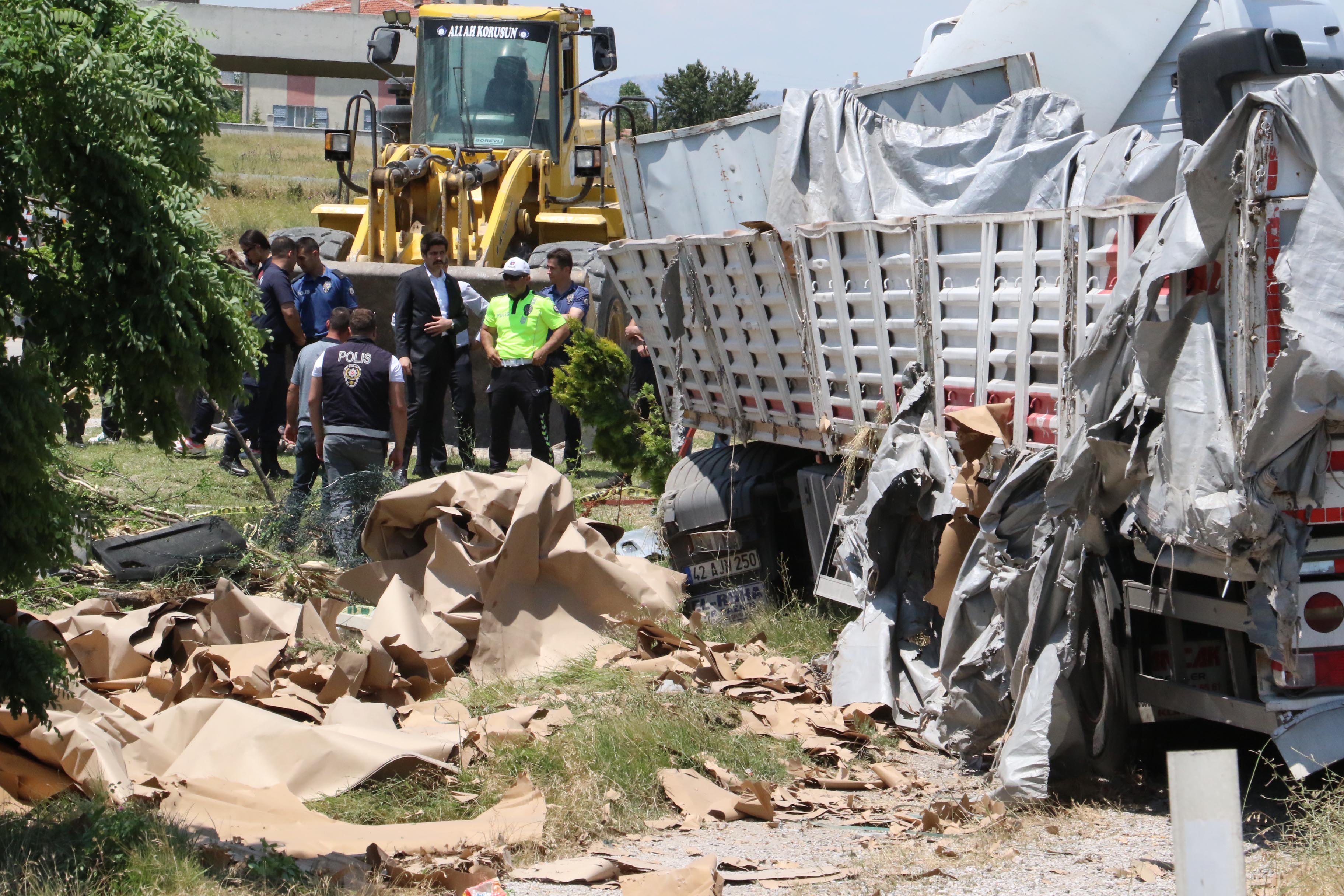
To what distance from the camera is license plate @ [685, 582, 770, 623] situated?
805 cm

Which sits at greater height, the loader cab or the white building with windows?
the white building with windows

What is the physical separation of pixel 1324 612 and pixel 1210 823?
2279mm

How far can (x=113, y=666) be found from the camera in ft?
20.2

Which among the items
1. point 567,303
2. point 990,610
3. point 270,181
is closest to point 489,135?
point 567,303

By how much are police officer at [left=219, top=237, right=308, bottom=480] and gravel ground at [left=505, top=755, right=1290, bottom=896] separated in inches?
296

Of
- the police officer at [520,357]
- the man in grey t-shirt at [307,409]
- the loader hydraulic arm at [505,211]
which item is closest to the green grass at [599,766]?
the man in grey t-shirt at [307,409]

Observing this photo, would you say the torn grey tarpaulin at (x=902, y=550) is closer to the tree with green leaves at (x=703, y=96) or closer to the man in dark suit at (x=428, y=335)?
the man in dark suit at (x=428, y=335)

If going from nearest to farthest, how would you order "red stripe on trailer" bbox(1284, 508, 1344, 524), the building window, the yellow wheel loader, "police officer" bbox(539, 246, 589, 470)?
1. "red stripe on trailer" bbox(1284, 508, 1344, 524)
2. "police officer" bbox(539, 246, 589, 470)
3. the yellow wheel loader
4. the building window

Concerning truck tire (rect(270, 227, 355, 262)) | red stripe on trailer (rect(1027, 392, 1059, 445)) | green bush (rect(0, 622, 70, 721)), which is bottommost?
green bush (rect(0, 622, 70, 721))

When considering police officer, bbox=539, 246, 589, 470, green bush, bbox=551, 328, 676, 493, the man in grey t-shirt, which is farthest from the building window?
green bush, bbox=551, 328, 676, 493

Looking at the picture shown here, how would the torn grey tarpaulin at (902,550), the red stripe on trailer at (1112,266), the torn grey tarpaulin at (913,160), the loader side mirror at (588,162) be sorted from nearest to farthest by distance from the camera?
the red stripe on trailer at (1112,266), the torn grey tarpaulin at (902,550), the torn grey tarpaulin at (913,160), the loader side mirror at (588,162)

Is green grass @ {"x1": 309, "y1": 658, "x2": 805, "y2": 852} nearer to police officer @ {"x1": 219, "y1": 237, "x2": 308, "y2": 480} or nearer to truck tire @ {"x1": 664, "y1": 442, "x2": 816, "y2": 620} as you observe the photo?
truck tire @ {"x1": 664, "y1": 442, "x2": 816, "y2": 620}

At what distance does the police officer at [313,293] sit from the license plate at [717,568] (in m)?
4.93

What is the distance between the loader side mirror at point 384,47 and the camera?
47.1ft
